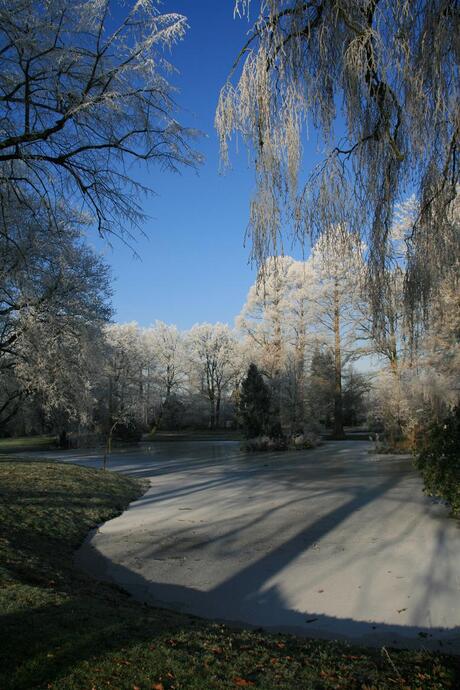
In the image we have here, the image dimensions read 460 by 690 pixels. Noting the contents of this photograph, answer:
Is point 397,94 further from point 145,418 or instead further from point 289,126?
point 145,418

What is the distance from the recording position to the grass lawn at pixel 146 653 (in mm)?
2428

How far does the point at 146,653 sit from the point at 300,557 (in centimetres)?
355

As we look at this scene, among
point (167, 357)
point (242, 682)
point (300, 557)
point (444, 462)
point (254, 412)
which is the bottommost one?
point (300, 557)

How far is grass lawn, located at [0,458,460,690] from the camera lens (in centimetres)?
243

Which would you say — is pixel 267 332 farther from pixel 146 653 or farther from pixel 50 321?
pixel 146 653

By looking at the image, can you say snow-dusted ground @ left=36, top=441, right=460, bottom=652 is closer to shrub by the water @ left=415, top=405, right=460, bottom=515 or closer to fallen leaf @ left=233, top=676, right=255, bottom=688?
shrub by the water @ left=415, top=405, right=460, bottom=515

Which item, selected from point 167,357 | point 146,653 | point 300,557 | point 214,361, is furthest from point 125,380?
point 146,653

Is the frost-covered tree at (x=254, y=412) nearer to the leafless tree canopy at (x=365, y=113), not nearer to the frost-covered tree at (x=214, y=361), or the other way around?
the frost-covered tree at (x=214, y=361)

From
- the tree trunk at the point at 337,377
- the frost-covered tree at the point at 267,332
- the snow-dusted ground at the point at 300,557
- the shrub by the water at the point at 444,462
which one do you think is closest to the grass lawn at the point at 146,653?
the snow-dusted ground at the point at 300,557

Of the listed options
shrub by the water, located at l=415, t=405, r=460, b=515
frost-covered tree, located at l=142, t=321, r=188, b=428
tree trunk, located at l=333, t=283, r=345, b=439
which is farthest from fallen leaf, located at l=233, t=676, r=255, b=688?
frost-covered tree, located at l=142, t=321, r=188, b=428

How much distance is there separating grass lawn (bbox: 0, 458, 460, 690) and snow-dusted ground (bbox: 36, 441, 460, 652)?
0.89 metres

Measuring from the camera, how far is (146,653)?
2.75 m

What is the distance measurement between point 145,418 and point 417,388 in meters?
21.8

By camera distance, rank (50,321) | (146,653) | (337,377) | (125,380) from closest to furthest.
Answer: (146,653) → (50,321) → (337,377) → (125,380)
